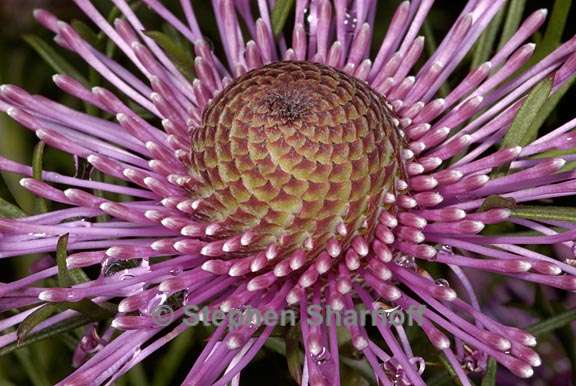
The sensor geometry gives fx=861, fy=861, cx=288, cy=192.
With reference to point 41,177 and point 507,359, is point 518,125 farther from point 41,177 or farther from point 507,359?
point 41,177

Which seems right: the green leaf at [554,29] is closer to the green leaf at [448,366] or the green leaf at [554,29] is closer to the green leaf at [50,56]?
the green leaf at [448,366]

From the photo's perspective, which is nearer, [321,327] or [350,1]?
[321,327]

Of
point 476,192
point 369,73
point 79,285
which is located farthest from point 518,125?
point 79,285

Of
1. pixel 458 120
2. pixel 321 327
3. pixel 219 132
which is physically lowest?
pixel 321 327

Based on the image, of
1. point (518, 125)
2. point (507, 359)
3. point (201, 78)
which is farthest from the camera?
point (201, 78)

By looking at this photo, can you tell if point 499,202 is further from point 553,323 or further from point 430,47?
point 430,47

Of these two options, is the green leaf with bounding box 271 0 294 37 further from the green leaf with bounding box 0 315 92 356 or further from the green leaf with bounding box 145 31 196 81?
the green leaf with bounding box 0 315 92 356

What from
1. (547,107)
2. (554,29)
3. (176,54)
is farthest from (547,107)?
(176,54)
